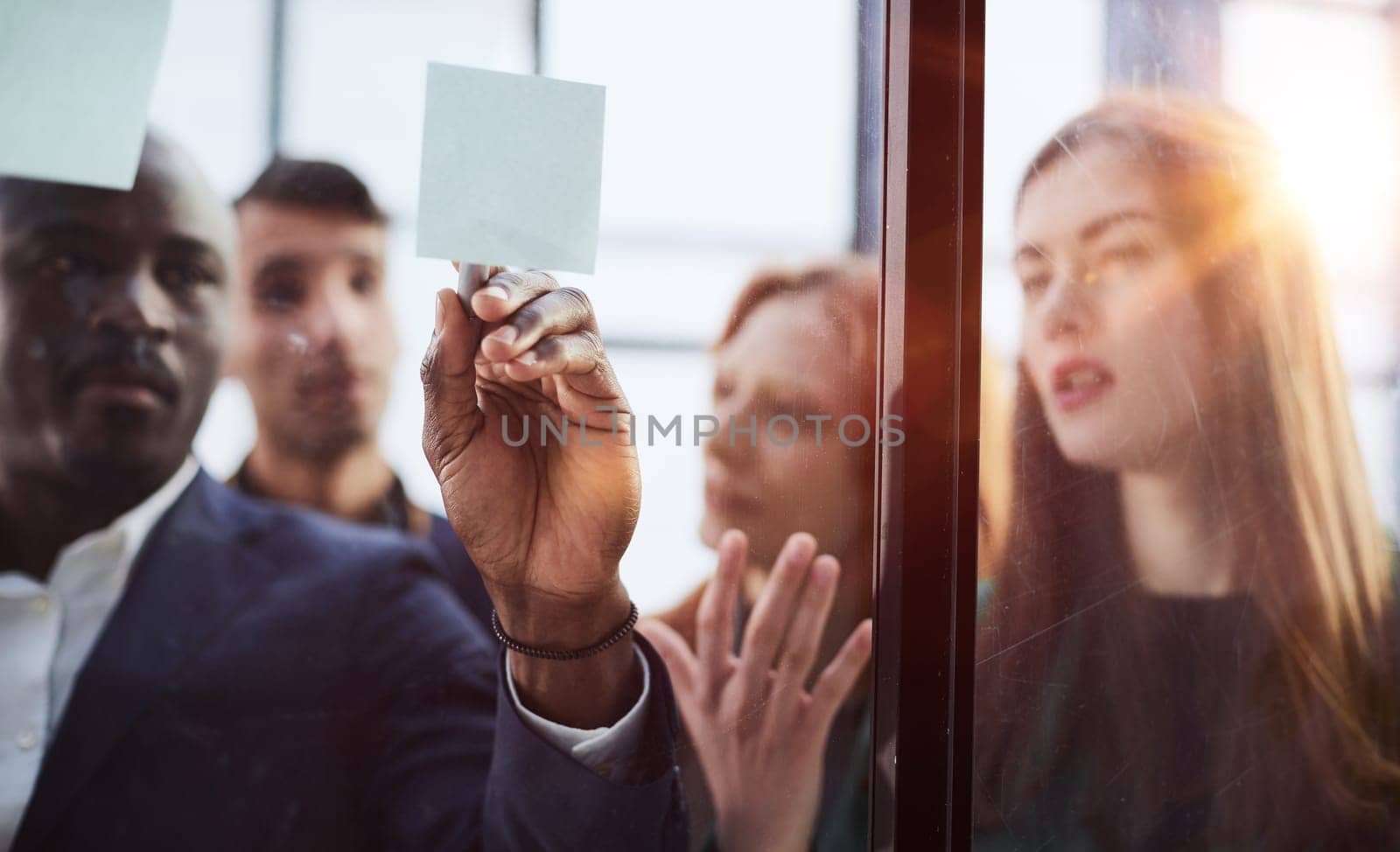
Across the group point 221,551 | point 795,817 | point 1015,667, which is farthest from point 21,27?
point 1015,667

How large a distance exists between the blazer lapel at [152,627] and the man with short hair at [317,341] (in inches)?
2.5

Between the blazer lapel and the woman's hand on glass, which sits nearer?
the blazer lapel

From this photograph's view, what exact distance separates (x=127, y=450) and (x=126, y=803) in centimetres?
38

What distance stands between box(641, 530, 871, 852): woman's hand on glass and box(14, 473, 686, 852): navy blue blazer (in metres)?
0.05

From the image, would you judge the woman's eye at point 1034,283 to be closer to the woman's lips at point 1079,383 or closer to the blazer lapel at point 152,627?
the woman's lips at point 1079,383

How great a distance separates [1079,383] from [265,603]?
42.5 inches

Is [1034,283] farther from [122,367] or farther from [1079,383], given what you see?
[122,367]

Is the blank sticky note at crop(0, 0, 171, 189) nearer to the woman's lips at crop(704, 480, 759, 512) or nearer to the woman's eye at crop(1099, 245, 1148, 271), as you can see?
the woman's lips at crop(704, 480, 759, 512)

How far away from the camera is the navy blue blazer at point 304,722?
3.05 feet

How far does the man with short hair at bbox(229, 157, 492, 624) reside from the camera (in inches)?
38.5

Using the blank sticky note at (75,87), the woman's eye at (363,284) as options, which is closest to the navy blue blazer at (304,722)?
the woman's eye at (363,284)

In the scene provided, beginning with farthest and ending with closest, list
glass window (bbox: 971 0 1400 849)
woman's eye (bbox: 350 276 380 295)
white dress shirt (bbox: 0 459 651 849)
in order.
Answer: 1. glass window (bbox: 971 0 1400 849)
2. woman's eye (bbox: 350 276 380 295)
3. white dress shirt (bbox: 0 459 651 849)

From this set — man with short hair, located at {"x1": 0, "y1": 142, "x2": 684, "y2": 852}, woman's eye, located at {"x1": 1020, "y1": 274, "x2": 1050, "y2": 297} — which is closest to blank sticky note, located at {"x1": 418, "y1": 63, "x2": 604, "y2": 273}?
man with short hair, located at {"x1": 0, "y1": 142, "x2": 684, "y2": 852}

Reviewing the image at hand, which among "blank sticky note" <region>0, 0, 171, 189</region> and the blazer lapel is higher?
"blank sticky note" <region>0, 0, 171, 189</region>
